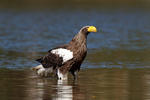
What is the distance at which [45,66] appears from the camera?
15.3 metres

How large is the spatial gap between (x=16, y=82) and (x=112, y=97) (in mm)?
3212

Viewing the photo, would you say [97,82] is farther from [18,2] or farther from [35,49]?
[18,2]

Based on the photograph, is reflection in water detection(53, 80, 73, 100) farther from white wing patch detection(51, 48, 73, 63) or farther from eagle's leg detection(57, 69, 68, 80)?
white wing patch detection(51, 48, 73, 63)

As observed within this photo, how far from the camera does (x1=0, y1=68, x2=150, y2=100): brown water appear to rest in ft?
38.4

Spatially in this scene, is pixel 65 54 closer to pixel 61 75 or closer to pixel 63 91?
pixel 61 75

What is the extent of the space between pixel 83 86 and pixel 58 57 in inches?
73.4

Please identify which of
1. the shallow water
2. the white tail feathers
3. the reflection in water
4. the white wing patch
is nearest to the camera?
the reflection in water

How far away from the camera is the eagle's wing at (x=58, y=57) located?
48.7ft

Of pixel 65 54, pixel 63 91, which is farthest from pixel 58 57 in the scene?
pixel 63 91

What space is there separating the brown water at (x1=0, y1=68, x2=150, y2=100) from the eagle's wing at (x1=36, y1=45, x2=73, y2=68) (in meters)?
0.44

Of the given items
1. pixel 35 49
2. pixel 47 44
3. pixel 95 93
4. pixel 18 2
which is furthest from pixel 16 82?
pixel 18 2

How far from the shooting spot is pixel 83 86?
13.3 m

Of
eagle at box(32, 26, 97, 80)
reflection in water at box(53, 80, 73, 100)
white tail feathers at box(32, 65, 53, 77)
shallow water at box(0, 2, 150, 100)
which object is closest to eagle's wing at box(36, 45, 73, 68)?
eagle at box(32, 26, 97, 80)

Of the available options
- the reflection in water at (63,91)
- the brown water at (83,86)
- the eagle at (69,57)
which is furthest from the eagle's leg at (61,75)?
the reflection in water at (63,91)
